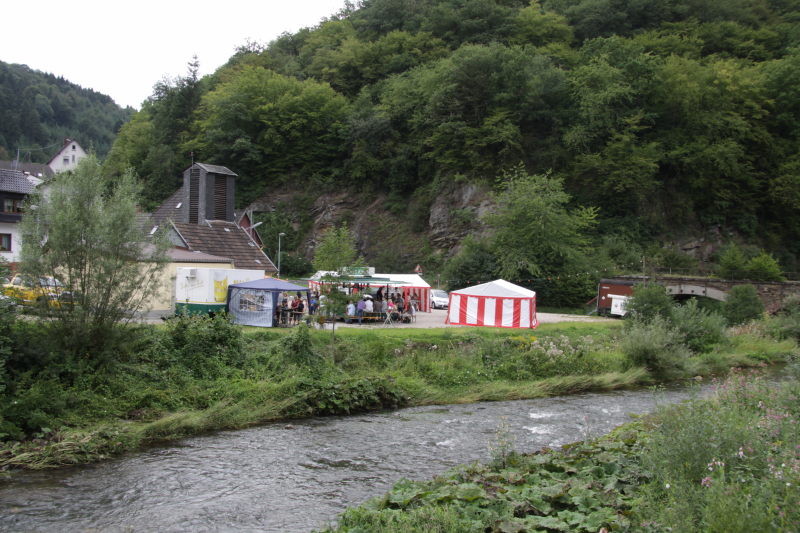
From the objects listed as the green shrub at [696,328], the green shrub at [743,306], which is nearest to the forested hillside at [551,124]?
the green shrub at [743,306]

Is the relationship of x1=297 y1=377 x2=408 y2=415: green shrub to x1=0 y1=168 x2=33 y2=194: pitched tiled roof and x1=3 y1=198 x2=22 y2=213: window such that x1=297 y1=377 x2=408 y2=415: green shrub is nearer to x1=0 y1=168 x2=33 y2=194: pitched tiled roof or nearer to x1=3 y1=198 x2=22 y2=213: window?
x1=0 y1=168 x2=33 y2=194: pitched tiled roof

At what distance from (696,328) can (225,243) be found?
79.8 feet

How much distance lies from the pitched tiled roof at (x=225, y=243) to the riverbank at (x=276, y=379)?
13750 millimetres

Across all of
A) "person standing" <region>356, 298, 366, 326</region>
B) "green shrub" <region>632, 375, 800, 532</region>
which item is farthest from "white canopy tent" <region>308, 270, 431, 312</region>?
"green shrub" <region>632, 375, 800, 532</region>

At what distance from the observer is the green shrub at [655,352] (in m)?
23.7

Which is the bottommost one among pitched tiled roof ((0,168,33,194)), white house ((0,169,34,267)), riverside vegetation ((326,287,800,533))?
riverside vegetation ((326,287,800,533))

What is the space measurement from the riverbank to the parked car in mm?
16626

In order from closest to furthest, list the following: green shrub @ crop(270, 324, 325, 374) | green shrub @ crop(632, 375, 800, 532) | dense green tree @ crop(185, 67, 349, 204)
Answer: green shrub @ crop(632, 375, 800, 532) → green shrub @ crop(270, 324, 325, 374) → dense green tree @ crop(185, 67, 349, 204)

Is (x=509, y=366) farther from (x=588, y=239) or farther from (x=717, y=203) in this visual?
(x=717, y=203)

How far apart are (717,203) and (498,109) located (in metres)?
18.7

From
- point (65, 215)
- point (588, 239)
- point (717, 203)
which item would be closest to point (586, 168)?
point (588, 239)

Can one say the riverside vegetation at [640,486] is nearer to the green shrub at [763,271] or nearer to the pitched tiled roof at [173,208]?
the green shrub at [763,271]

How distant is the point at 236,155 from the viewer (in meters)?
60.3

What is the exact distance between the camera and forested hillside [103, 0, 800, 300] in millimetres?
48562
